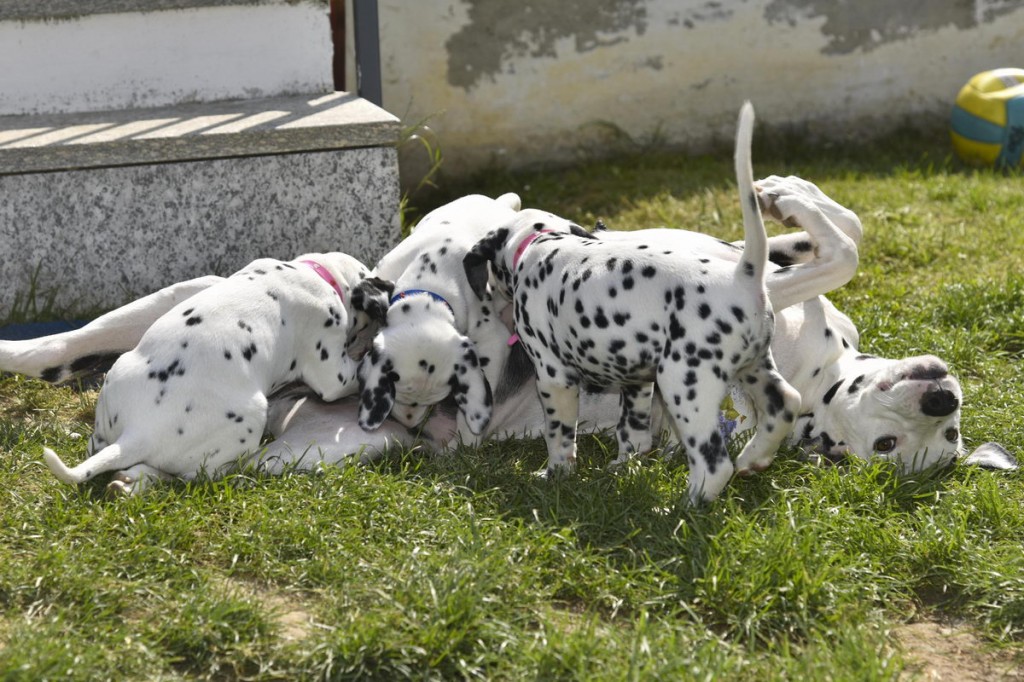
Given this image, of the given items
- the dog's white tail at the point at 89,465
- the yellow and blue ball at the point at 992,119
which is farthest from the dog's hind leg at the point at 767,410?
the yellow and blue ball at the point at 992,119

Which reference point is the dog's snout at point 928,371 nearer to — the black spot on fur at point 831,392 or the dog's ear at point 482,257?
the black spot on fur at point 831,392

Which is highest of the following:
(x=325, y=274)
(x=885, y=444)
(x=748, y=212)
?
(x=748, y=212)

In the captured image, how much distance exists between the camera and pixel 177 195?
686 cm

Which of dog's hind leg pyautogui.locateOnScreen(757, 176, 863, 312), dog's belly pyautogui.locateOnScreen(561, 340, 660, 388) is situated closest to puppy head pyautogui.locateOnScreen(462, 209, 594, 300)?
dog's belly pyautogui.locateOnScreen(561, 340, 660, 388)

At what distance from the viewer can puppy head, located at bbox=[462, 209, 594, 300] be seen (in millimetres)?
5535

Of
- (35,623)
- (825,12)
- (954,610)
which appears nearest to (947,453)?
(954,610)

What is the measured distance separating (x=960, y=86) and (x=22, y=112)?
7.95 meters

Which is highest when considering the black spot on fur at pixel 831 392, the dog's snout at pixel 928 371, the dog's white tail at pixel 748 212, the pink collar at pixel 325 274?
the dog's white tail at pixel 748 212

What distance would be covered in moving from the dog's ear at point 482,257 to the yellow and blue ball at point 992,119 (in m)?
5.88

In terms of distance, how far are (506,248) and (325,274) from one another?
863 millimetres

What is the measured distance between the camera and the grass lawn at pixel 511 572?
3982 mm

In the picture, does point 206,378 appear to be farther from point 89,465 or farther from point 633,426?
point 633,426

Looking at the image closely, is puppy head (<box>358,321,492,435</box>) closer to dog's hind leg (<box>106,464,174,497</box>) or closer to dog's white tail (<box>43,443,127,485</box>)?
dog's hind leg (<box>106,464,174,497</box>)

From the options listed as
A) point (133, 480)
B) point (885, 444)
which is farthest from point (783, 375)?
point (133, 480)
